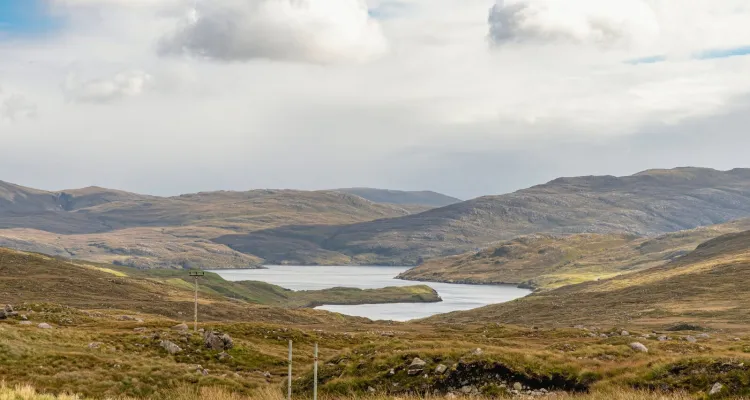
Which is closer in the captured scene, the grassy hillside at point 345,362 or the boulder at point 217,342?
the grassy hillside at point 345,362

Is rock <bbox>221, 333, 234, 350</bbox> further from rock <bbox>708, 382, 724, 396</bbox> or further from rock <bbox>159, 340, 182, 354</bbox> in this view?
rock <bbox>708, 382, 724, 396</bbox>

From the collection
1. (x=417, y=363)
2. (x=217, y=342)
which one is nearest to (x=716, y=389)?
(x=417, y=363)

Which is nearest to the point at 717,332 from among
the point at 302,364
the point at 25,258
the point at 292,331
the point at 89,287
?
the point at 292,331

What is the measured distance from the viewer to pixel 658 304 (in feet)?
463

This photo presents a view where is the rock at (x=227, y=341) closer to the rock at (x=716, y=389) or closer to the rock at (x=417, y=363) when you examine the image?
the rock at (x=417, y=363)

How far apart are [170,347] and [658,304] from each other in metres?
115

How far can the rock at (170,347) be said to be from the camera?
51.2 metres

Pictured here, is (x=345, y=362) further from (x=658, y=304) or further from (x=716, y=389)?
(x=658, y=304)

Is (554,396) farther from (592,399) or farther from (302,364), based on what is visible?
(302,364)

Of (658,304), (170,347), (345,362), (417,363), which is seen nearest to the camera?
(417,363)

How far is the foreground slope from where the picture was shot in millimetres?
122688

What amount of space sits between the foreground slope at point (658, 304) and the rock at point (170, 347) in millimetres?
84110

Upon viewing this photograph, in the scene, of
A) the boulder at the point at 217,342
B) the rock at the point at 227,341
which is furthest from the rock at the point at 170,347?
the rock at the point at 227,341

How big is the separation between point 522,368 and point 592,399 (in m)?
8.56
